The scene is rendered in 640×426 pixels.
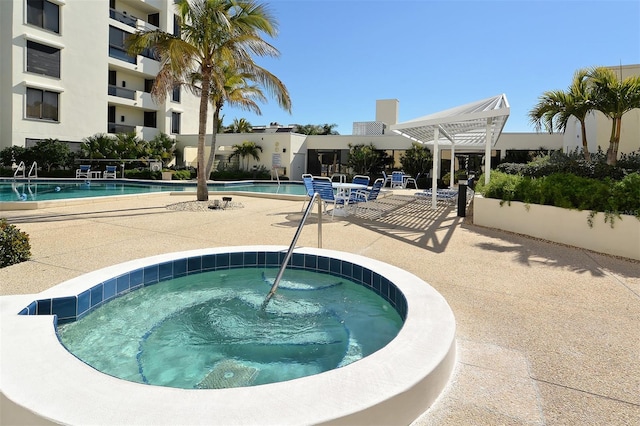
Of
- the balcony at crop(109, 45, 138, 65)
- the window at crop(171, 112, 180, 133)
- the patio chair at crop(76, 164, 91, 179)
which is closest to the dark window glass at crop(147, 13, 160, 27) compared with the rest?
the balcony at crop(109, 45, 138, 65)

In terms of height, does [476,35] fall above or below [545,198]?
above

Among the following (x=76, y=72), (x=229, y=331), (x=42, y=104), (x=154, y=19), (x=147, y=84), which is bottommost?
(x=229, y=331)

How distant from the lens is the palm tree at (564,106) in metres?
11.1

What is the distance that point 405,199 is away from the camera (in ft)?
51.1

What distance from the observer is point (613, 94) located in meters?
10.2

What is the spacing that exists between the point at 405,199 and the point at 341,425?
558 inches

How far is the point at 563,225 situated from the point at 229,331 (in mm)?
6765

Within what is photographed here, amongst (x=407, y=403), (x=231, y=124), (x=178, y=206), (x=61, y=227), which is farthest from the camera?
(x=231, y=124)

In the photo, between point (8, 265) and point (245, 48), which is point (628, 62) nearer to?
point (245, 48)

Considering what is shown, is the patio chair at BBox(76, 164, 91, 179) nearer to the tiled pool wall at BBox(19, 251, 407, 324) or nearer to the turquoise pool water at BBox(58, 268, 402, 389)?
the tiled pool wall at BBox(19, 251, 407, 324)

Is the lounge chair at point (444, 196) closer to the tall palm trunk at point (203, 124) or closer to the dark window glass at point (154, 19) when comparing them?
the tall palm trunk at point (203, 124)

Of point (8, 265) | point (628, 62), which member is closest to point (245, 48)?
point (8, 265)

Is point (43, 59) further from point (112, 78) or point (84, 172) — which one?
point (84, 172)

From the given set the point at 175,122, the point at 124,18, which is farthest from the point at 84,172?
the point at 124,18
